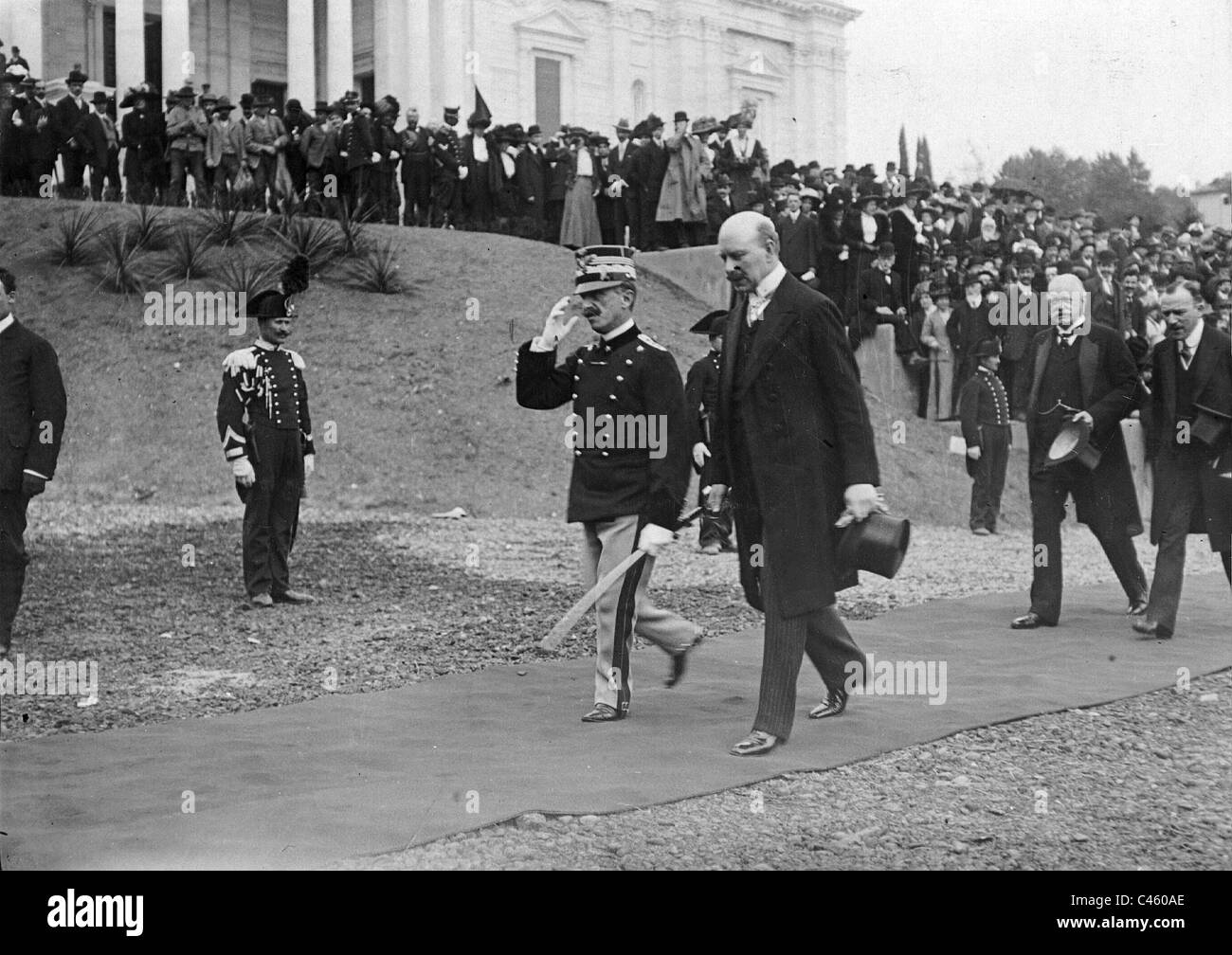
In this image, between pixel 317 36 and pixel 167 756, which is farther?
pixel 317 36

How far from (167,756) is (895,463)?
12306mm

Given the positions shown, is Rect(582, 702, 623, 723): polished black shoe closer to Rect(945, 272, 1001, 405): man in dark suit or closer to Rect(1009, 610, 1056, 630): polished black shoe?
Rect(1009, 610, 1056, 630): polished black shoe

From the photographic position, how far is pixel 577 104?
1163 inches

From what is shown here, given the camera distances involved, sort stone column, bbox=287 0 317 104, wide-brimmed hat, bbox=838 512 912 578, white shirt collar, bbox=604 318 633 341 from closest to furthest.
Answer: wide-brimmed hat, bbox=838 512 912 578
white shirt collar, bbox=604 318 633 341
stone column, bbox=287 0 317 104

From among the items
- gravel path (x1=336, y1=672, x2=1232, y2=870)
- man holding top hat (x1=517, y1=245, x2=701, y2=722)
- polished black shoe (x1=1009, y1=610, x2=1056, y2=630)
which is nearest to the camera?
gravel path (x1=336, y1=672, x2=1232, y2=870)

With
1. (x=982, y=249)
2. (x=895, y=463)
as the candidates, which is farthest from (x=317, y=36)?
(x=895, y=463)

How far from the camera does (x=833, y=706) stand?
6230 millimetres

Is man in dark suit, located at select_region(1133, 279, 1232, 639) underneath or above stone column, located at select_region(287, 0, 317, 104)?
underneath

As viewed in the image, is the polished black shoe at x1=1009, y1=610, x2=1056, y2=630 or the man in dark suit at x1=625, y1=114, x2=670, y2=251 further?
the man in dark suit at x1=625, y1=114, x2=670, y2=251

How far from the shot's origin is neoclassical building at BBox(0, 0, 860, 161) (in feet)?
79.8

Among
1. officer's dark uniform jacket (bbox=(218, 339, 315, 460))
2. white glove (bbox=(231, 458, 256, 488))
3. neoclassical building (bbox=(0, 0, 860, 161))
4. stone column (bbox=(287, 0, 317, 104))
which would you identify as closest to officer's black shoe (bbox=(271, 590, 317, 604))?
white glove (bbox=(231, 458, 256, 488))

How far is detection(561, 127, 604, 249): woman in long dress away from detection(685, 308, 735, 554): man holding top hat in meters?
8.70

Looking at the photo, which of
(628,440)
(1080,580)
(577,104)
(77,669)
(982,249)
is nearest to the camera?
(628,440)
